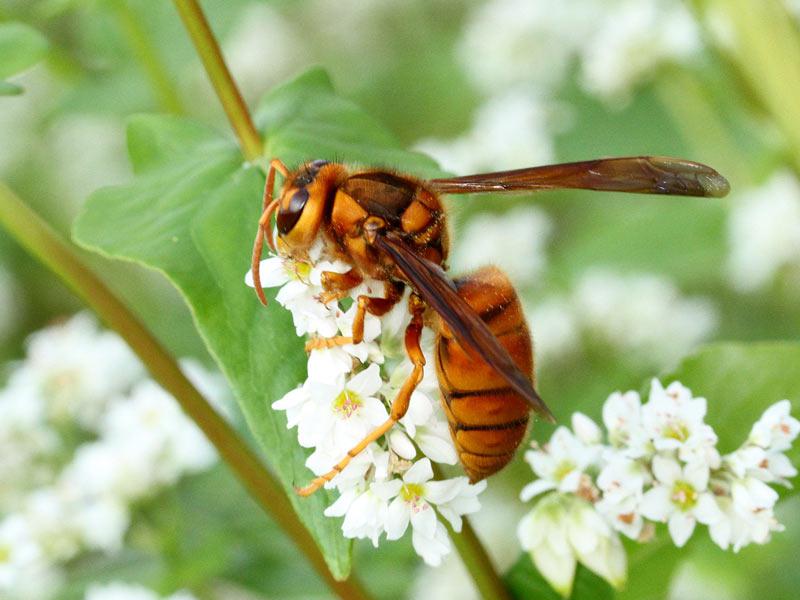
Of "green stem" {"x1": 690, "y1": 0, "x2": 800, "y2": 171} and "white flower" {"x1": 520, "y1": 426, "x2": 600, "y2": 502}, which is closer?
"white flower" {"x1": 520, "y1": 426, "x2": 600, "y2": 502}

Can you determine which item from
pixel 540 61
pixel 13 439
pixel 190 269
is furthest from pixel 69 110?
pixel 540 61

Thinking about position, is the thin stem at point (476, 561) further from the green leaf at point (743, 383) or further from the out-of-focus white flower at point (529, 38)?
the out-of-focus white flower at point (529, 38)

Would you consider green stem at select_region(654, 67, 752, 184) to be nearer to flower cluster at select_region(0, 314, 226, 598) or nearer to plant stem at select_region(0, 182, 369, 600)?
flower cluster at select_region(0, 314, 226, 598)

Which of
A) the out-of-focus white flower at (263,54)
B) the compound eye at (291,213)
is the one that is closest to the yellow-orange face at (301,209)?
the compound eye at (291,213)

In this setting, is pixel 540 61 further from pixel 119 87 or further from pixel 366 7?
pixel 119 87

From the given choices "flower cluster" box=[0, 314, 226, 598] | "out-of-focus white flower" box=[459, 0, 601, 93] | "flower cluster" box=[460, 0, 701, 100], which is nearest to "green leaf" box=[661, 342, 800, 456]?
"flower cluster" box=[0, 314, 226, 598]

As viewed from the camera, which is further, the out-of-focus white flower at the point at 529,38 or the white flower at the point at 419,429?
the out-of-focus white flower at the point at 529,38

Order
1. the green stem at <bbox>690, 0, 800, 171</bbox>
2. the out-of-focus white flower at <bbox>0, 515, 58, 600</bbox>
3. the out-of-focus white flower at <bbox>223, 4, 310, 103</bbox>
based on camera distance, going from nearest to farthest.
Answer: the out-of-focus white flower at <bbox>0, 515, 58, 600</bbox> < the green stem at <bbox>690, 0, 800, 171</bbox> < the out-of-focus white flower at <bbox>223, 4, 310, 103</bbox>

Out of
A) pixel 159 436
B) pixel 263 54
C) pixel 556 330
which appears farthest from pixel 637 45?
pixel 263 54
